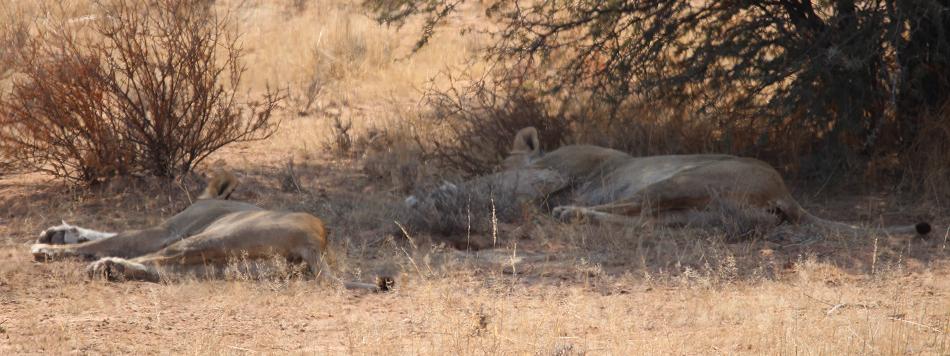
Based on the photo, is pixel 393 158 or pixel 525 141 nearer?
pixel 525 141

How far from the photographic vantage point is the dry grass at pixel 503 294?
195 inches

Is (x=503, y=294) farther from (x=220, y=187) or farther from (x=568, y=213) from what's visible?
(x=220, y=187)

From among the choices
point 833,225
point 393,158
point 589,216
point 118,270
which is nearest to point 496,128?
point 393,158

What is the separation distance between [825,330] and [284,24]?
13.1 metres

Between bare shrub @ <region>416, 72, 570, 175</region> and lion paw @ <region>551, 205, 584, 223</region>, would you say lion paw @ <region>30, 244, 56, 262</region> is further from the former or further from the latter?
bare shrub @ <region>416, 72, 570, 175</region>

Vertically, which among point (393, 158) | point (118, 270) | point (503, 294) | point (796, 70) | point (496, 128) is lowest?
point (503, 294)

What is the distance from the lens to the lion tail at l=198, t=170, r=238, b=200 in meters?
7.73

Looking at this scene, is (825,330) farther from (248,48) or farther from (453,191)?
(248,48)

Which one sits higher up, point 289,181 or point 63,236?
point 289,181

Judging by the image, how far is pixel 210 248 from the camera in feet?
20.9

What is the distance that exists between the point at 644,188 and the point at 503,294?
7.95 feet

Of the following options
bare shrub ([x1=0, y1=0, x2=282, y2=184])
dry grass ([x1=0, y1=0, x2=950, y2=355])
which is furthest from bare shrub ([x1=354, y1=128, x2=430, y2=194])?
bare shrub ([x1=0, y1=0, x2=282, y2=184])

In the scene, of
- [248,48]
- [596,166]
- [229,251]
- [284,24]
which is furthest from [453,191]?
[284,24]

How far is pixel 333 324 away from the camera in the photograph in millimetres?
5402
